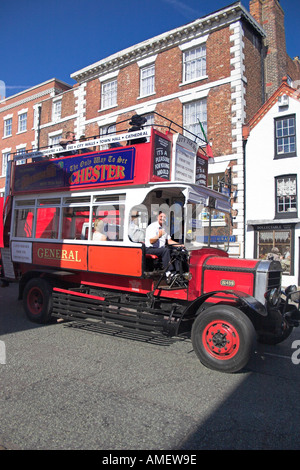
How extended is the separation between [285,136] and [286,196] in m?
2.72

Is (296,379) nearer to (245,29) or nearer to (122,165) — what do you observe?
(122,165)

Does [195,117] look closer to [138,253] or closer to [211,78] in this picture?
[211,78]

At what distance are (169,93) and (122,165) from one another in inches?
546

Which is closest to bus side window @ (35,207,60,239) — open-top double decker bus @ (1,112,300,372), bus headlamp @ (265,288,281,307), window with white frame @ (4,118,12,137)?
open-top double decker bus @ (1,112,300,372)

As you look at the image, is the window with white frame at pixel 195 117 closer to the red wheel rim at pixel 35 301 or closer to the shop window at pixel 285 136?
the shop window at pixel 285 136

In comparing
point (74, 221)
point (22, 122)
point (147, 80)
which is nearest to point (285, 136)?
point (147, 80)

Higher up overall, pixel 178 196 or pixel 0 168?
pixel 0 168

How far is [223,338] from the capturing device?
4.55m

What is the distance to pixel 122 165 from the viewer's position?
Result: 20.4ft

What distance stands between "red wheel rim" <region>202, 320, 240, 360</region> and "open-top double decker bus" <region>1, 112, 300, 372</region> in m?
0.01

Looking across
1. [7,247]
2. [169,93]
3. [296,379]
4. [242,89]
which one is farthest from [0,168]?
[296,379]

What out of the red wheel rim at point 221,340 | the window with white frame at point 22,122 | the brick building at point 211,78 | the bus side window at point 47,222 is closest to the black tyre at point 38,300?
the bus side window at point 47,222

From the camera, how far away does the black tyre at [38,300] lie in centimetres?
702

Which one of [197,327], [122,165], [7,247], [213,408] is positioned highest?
[122,165]
